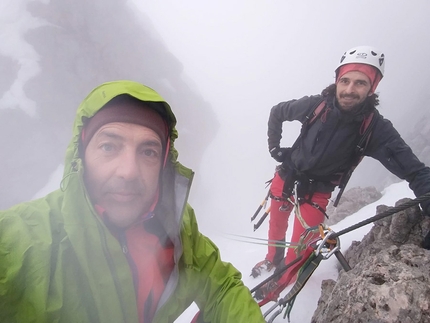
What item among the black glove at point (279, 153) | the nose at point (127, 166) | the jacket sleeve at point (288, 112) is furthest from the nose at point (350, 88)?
Answer: the nose at point (127, 166)

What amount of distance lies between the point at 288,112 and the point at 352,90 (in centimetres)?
76

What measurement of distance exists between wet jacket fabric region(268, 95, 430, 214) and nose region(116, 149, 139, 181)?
7.03ft

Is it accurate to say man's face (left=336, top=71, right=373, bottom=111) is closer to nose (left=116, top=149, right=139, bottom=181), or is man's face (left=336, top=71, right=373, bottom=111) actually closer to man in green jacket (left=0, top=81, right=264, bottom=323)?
man in green jacket (left=0, top=81, right=264, bottom=323)

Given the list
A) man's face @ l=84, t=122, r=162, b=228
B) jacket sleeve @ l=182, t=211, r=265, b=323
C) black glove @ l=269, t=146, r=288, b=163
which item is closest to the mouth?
man's face @ l=84, t=122, r=162, b=228

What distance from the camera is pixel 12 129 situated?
20828 mm

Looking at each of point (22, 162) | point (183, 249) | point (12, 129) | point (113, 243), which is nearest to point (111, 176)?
point (113, 243)

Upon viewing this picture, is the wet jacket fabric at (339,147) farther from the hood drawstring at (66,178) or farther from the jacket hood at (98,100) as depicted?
the hood drawstring at (66,178)

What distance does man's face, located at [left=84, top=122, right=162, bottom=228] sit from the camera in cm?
135

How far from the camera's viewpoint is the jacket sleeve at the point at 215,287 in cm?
142

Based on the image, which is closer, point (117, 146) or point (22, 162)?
point (117, 146)

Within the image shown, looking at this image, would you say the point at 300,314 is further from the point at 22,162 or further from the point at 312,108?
the point at 22,162

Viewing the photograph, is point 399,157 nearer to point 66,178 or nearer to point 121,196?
point 121,196

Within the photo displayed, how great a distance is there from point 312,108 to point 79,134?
243 centimetres

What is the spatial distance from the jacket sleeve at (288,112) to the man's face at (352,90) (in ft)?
1.03
